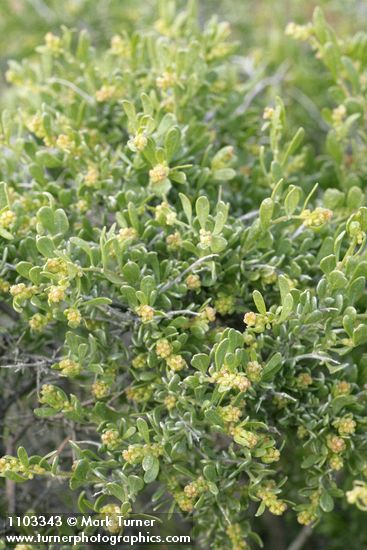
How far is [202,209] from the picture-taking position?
1496 mm

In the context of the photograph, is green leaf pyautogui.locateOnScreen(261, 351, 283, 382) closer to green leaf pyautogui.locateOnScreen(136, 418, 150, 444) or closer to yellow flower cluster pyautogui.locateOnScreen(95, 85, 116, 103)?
green leaf pyautogui.locateOnScreen(136, 418, 150, 444)

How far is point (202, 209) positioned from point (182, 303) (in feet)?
0.90

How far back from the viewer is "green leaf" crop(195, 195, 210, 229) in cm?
148

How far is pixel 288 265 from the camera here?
5.56 feet

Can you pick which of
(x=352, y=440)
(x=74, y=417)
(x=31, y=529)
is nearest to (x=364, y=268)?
(x=352, y=440)

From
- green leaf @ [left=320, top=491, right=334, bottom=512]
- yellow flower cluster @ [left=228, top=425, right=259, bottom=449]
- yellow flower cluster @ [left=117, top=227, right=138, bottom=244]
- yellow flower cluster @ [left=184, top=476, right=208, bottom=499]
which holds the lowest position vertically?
green leaf @ [left=320, top=491, right=334, bottom=512]

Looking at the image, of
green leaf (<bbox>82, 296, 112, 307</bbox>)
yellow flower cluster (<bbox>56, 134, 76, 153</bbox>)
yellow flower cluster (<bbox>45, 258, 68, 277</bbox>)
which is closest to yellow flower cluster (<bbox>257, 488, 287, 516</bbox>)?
green leaf (<bbox>82, 296, 112, 307</bbox>)

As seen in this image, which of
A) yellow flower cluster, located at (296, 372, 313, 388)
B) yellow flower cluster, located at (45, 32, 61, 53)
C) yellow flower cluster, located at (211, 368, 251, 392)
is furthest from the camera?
yellow flower cluster, located at (45, 32, 61, 53)

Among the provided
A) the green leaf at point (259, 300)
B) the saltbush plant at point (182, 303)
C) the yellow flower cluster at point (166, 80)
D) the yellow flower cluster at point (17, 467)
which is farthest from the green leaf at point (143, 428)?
the yellow flower cluster at point (166, 80)

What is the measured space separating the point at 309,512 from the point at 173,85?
3.76ft

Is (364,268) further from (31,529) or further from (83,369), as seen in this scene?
(31,529)

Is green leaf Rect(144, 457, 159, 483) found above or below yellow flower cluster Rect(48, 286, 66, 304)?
below

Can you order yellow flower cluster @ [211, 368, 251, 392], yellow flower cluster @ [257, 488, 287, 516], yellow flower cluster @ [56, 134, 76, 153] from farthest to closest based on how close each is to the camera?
1. yellow flower cluster @ [56, 134, 76, 153]
2. yellow flower cluster @ [257, 488, 287, 516]
3. yellow flower cluster @ [211, 368, 251, 392]

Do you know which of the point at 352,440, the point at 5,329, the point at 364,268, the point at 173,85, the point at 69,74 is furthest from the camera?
the point at 69,74
